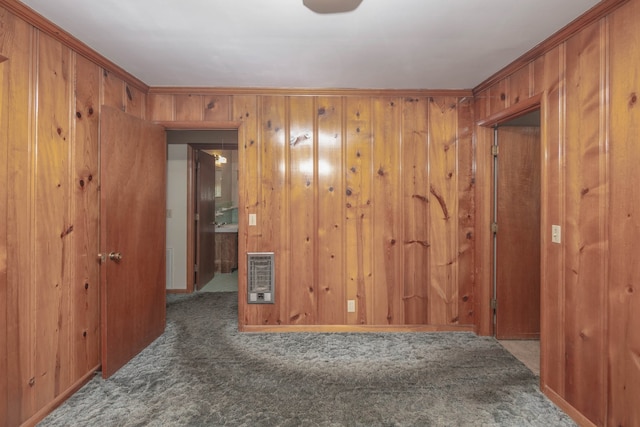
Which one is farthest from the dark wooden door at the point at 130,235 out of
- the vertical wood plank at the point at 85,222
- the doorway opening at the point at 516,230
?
the doorway opening at the point at 516,230

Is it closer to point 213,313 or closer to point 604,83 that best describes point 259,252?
point 213,313

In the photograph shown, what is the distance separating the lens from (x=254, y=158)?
2.94 meters

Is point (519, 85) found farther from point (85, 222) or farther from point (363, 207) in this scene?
point (85, 222)

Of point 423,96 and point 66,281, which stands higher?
point 423,96

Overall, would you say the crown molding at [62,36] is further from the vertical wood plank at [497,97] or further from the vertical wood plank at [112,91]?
the vertical wood plank at [497,97]

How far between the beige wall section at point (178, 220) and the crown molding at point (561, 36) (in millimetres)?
3967

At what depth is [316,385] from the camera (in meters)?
2.12

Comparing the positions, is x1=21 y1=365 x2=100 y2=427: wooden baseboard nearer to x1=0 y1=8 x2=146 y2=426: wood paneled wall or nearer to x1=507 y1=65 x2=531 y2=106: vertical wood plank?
x1=0 y1=8 x2=146 y2=426: wood paneled wall

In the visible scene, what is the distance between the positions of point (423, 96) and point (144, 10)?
95.0 inches

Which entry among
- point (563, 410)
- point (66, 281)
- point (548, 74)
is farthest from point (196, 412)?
point (548, 74)

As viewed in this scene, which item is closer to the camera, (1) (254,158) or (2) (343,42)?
(2) (343,42)

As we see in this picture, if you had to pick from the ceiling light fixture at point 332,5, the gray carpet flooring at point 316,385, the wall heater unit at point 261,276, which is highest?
the ceiling light fixture at point 332,5

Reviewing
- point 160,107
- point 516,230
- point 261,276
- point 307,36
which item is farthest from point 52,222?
point 516,230

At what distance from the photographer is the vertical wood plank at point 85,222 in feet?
6.80
